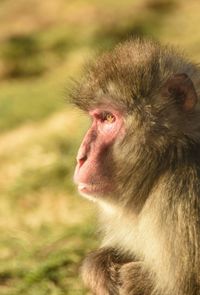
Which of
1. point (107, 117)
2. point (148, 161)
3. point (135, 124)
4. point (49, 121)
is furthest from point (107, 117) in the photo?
point (49, 121)

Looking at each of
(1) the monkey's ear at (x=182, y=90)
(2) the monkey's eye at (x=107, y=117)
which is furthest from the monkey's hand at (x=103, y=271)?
(1) the monkey's ear at (x=182, y=90)

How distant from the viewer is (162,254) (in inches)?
132

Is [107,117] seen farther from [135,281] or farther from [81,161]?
[135,281]

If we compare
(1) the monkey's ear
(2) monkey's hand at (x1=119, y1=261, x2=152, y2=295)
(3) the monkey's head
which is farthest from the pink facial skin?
(2) monkey's hand at (x1=119, y1=261, x2=152, y2=295)

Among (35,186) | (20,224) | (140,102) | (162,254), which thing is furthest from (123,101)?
(35,186)

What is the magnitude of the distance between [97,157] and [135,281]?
584 millimetres

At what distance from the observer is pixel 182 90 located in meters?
3.43

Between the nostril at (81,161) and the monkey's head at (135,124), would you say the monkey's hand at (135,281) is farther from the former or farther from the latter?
the nostril at (81,161)

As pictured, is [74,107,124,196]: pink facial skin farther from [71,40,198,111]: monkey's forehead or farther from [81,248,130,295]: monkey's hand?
[81,248,130,295]: monkey's hand

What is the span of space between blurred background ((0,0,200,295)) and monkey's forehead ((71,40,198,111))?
27 cm

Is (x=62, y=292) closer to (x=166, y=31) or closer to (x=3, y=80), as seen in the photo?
(x=3, y=80)

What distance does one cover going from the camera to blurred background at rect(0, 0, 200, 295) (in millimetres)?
4695

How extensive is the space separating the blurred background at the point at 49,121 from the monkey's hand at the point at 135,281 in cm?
56

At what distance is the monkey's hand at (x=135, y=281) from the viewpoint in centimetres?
357
